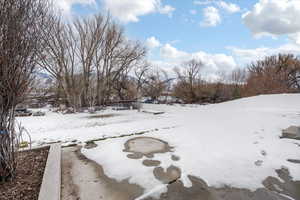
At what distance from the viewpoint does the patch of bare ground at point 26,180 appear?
5.10ft

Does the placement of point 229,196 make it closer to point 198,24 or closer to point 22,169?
point 22,169

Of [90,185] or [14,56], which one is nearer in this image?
[14,56]

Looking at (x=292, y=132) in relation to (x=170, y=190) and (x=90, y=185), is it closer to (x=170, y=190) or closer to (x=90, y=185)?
(x=170, y=190)

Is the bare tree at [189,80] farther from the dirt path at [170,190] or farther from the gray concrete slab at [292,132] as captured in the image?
the dirt path at [170,190]

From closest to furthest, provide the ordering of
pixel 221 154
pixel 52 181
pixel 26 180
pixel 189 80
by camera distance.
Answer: pixel 52 181 → pixel 26 180 → pixel 221 154 → pixel 189 80

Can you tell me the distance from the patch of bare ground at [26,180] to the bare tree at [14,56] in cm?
13

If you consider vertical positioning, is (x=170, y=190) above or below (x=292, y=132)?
below

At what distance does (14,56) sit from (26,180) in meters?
1.39

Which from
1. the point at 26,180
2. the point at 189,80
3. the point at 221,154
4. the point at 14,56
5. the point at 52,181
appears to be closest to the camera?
the point at 14,56

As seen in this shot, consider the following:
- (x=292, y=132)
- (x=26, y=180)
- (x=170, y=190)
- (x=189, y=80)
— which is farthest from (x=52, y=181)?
(x=189, y=80)

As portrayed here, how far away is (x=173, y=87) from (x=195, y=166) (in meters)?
16.0

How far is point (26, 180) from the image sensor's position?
182cm

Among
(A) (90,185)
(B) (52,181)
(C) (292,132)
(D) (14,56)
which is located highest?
(D) (14,56)

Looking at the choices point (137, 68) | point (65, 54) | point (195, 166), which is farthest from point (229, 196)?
point (137, 68)
